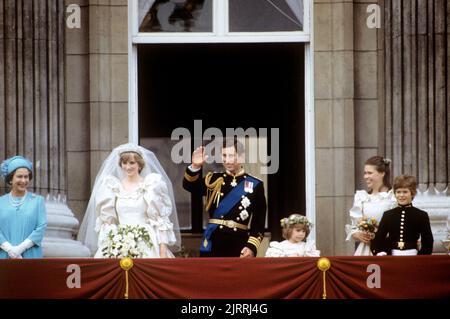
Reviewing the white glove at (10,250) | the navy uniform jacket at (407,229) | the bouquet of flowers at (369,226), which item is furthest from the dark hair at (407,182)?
the white glove at (10,250)

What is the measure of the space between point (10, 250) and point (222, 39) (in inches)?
169

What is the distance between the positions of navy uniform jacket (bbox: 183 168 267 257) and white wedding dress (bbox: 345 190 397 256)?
101 cm

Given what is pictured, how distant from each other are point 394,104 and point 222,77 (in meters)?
4.00

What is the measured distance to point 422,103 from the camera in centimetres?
2066

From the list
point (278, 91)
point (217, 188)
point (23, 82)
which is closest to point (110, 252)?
point (217, 188)

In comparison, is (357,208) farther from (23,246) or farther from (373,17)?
(23,246)

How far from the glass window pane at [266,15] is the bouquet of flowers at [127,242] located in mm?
3699

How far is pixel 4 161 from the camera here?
63.4ft

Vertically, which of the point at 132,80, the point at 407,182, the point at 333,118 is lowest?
the point at 407,182

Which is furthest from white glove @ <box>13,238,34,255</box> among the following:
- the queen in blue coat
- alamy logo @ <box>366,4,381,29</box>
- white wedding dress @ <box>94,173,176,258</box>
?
alamy logo @ <box>366,4,381,29</box>

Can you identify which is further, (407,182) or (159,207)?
(159,207)

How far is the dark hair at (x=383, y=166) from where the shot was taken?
19125 millimetres

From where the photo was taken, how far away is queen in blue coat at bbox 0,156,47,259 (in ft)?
61.4

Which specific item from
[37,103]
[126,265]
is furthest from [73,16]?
[126,265]
